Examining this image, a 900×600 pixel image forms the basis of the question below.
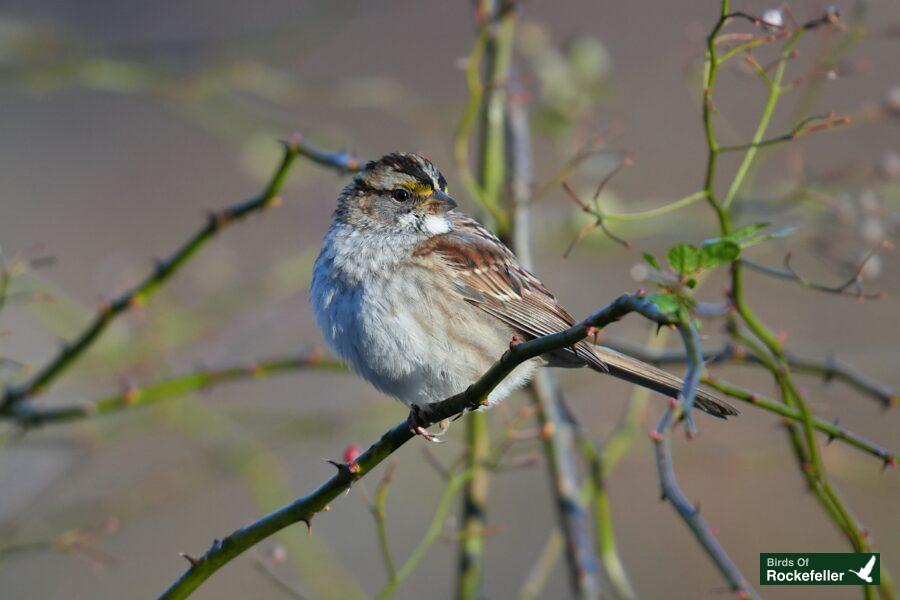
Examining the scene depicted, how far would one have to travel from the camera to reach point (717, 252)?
74.4 inches

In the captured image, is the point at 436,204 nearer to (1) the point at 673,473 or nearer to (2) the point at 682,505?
(1) the point at 673,473

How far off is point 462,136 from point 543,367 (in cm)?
83

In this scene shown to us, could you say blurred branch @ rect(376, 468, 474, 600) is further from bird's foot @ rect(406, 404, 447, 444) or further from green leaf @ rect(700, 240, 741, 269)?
green leaf @ rect(700, 240, 741, 269)

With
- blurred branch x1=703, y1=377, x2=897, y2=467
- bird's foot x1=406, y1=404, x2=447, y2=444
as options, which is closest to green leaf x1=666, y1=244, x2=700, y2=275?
blurred branch x1=703, y1=377, x2=897, y2=467

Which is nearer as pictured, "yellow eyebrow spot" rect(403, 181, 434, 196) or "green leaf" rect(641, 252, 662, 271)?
"green leaf" rect(641, 252, 662, 271)

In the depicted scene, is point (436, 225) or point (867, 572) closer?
point (867, 572)

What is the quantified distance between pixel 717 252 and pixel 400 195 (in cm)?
198

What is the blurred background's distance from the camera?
4.38m

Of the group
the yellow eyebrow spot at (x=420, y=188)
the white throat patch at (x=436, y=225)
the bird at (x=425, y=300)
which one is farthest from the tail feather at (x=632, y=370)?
the yellow eyebrow spot at (x=420, y=188)

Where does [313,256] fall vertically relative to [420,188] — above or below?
above

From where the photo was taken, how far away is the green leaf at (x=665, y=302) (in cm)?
175

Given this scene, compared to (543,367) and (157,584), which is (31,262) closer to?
(543,367)

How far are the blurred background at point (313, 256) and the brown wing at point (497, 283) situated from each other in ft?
1.84

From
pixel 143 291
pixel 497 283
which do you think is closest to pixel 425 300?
pixel 497 283
